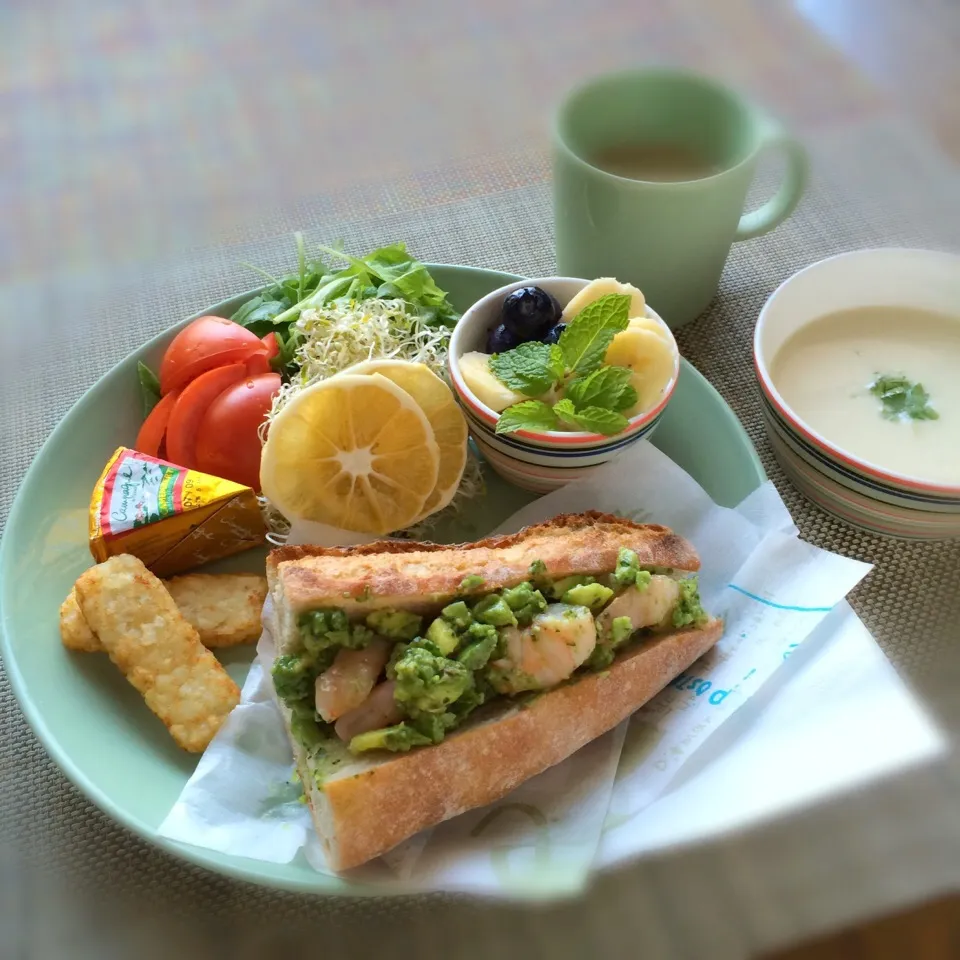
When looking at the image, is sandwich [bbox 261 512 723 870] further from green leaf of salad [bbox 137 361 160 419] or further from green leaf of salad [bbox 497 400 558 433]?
green leaf of salad [bbox 137 361 160 419]

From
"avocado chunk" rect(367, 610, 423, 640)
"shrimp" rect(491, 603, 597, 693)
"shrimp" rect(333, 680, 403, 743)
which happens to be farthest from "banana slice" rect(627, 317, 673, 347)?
"shrimp" rect(333, 680, 403, 743)

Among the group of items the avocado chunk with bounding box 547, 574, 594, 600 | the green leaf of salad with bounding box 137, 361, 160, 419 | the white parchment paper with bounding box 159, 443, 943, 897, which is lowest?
the white parchment paper with bounding box 159, 443, 943, 897

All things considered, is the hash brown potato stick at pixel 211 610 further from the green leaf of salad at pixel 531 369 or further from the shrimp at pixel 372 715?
the green leaf of salad at pixel 531 369

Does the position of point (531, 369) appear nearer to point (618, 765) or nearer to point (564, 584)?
point (564, 584)

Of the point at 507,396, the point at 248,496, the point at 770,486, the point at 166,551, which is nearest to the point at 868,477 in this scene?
the point at 770,486

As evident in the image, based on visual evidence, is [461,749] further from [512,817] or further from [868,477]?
[868,477]

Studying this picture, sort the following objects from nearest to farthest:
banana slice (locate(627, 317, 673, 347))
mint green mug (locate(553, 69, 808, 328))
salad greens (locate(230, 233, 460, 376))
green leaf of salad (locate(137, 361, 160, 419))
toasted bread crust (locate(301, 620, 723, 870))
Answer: toasted bread crust (locate(301, 620, 723, 870)) → banana slice (locate(627, 317, 673, 347)) → mint green mug (locate(553, 69, 808, 328)) → green leaf of salad (locate(137, 361, 160, 419)) → salad greens (locate(230, 233, 460, 376))

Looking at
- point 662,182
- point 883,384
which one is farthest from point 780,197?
point 883,384
